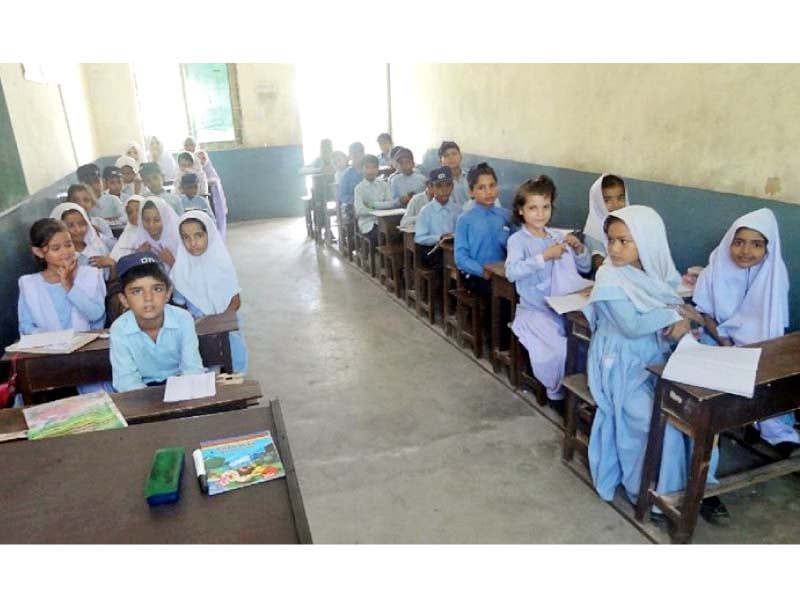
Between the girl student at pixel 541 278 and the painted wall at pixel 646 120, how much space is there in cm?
101

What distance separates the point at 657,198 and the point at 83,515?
11.7 ft

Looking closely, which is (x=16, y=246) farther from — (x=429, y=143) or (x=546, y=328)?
(x=429, y=143)

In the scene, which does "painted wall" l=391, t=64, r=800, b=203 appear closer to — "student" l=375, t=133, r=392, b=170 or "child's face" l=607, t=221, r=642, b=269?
"child's face" l=607, t=221, r=642, b=269

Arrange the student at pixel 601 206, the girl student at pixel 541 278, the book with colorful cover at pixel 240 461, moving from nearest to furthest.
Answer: the book with colorful cover at pixel 240 461 < the girl student at pixel 541 278 < the student at pixel 601 206

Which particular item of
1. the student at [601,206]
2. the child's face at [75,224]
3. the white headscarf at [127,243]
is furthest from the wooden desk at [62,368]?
the student at [601,206]

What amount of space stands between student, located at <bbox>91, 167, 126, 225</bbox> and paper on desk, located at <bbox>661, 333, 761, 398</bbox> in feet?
15.7

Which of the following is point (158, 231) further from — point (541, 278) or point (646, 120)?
point (646, 120)

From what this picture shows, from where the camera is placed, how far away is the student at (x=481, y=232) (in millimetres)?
3830

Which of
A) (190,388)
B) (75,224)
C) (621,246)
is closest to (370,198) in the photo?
(75,224)

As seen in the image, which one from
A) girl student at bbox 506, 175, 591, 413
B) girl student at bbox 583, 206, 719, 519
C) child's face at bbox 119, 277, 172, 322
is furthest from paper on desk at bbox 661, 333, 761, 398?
child's face at bbox 119, 277, 172, 322

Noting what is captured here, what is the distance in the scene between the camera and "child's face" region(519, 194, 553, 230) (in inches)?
122

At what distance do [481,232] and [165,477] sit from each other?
278 cm

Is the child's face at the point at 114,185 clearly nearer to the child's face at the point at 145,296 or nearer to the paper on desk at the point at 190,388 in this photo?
the child's face at the point at 145,296

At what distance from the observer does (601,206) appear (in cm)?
378
